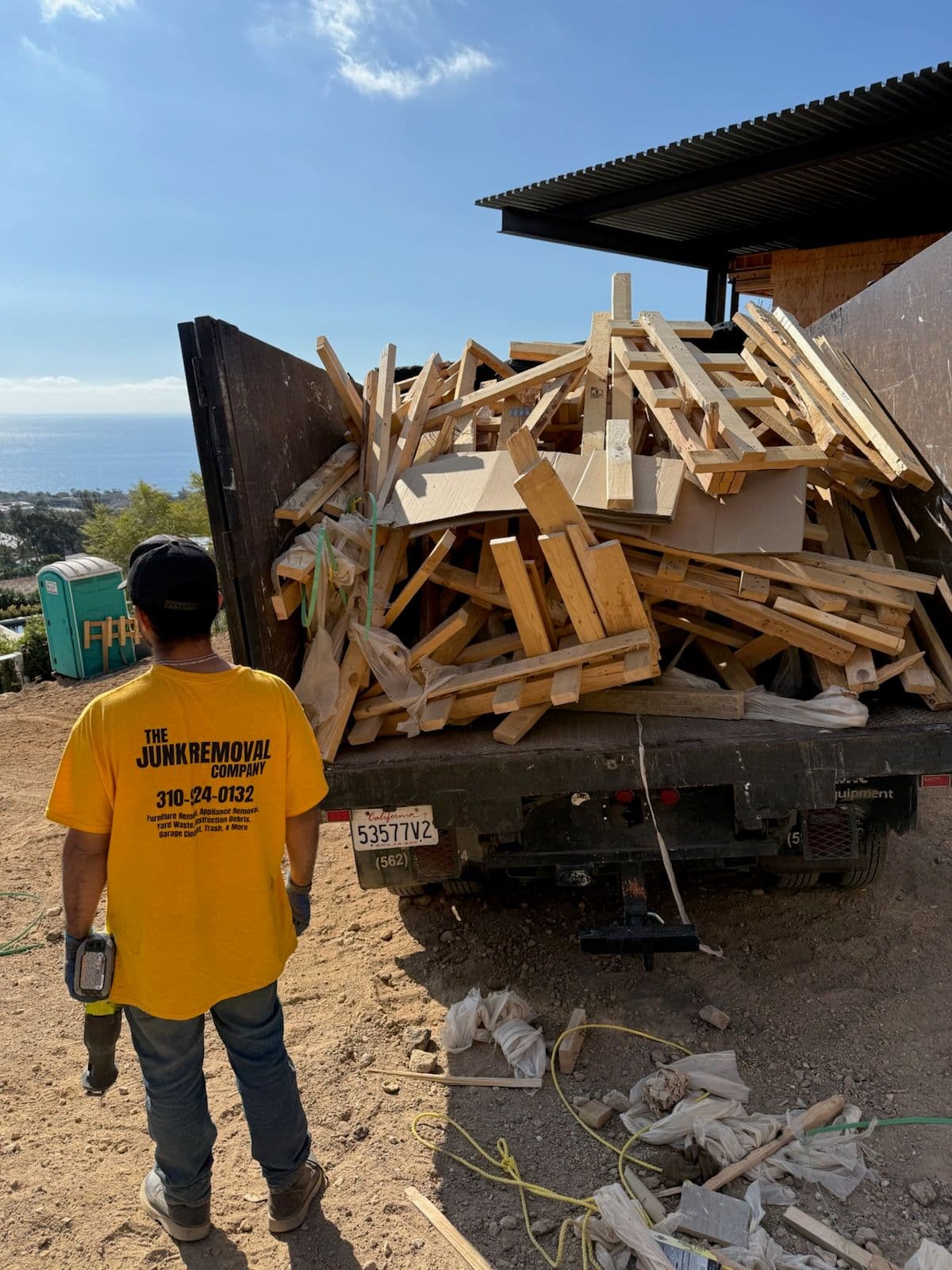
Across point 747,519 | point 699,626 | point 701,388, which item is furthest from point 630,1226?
point 701,388

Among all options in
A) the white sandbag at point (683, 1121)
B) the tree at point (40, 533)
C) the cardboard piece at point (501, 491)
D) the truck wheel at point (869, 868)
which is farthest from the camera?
the tree at point (40, 533)

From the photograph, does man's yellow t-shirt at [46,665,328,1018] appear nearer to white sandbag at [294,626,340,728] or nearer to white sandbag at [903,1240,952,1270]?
white sandbag at [294,626,340,728]

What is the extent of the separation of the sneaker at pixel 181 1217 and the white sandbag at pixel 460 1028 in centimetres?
98

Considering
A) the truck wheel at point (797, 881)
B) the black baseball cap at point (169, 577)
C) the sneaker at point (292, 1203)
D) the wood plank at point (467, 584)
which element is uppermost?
the black baseball cap at point (169, 577)

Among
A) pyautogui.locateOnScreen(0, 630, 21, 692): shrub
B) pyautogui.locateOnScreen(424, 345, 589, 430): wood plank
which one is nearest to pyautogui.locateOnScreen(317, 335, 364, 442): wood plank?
pyautogui.locateOnScreen(424, 345, 589, 430): wood plank

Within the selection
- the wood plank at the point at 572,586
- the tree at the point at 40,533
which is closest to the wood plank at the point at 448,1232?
the wood plank at the point at 572,586

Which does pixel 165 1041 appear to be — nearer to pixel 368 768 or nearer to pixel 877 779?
pixel 368 768

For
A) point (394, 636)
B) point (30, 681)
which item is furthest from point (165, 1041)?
point (30, 681)

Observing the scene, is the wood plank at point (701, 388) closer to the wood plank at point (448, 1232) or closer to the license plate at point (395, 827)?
the license plate at point (395, 827)

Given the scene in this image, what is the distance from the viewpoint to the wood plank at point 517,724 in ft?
9.91

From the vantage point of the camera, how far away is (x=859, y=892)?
409 centimetres

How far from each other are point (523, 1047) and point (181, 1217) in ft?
3.97

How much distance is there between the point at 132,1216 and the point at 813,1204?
1980mm

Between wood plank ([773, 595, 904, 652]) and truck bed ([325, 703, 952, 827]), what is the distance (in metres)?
0.28
